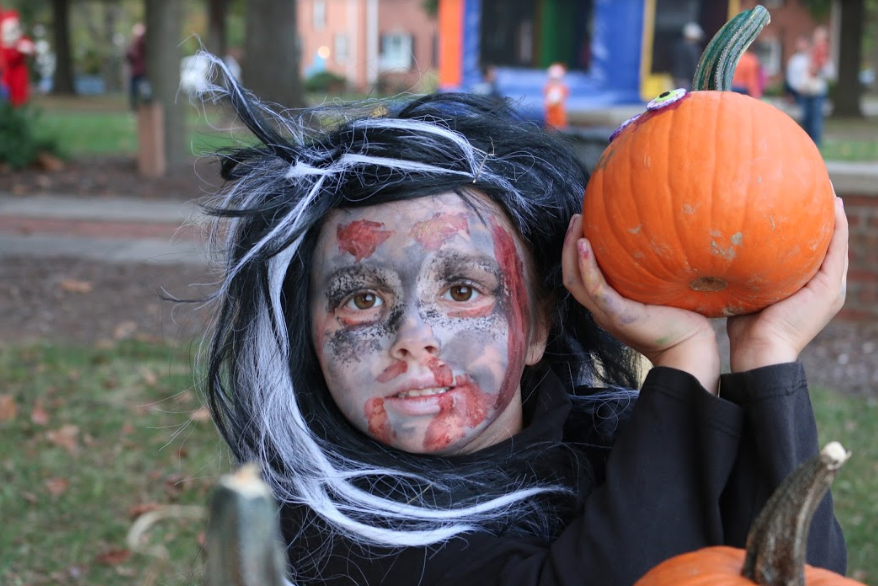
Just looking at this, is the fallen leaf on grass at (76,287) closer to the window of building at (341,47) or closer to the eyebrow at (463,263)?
the eyebrow at (463,263)

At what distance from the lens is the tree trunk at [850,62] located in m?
30.0

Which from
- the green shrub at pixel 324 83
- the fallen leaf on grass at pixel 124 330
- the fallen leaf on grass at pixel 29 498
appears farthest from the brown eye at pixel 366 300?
the green shrub at pixel 324 83

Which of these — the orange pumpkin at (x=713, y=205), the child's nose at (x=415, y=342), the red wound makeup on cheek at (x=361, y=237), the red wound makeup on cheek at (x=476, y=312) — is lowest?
the child's nose at (x=415, y=342)

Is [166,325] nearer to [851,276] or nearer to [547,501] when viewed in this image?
[851,276]

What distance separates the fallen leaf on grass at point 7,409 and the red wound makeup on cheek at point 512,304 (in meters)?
3.85

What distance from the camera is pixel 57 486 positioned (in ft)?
14.6

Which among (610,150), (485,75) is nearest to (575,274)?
(610,150)

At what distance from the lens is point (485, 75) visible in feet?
66.0

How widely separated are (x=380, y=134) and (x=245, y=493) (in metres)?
1.49

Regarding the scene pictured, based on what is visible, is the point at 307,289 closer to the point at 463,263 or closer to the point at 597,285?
the point at 463,263

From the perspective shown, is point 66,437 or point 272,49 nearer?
point 66,437

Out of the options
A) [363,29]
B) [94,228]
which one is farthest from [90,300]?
[363,29]

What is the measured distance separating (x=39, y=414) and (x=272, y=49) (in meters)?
8.99

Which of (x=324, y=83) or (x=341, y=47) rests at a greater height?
(x=341, y=47)
